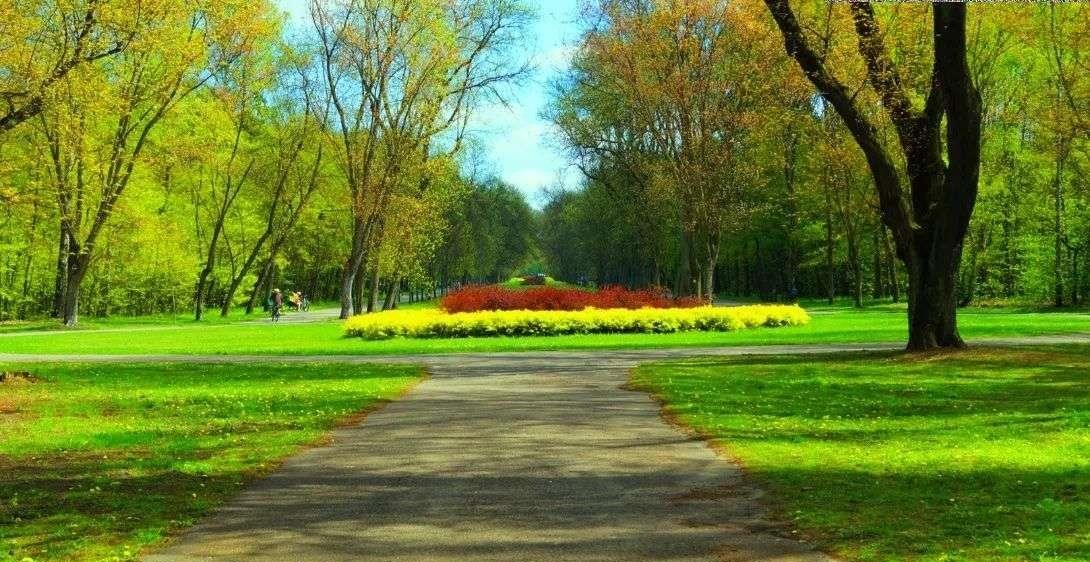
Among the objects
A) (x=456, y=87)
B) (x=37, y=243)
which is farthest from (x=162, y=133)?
(x=456, y=87)

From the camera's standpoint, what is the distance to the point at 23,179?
153 ft

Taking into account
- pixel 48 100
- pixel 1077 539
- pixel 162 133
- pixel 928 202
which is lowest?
pixel 1077 539

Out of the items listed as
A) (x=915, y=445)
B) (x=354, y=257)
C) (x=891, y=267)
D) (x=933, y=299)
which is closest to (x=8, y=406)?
(x=915, y=445)

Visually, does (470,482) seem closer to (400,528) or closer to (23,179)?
(400,528)

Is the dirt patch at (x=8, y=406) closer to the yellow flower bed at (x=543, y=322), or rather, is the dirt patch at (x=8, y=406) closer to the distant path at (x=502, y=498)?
the distant path at (x=502, y=498)

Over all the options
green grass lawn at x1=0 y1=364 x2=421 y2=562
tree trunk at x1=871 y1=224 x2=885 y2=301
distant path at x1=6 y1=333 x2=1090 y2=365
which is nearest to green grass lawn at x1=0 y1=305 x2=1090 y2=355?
distant path at x1=6 y1=333 x2=1090 y2=365

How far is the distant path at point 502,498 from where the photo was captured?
6.55m

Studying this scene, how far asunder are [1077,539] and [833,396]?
345 inches

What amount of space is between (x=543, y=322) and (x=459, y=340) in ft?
9.16

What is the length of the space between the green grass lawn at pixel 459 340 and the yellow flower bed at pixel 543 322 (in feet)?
2.22

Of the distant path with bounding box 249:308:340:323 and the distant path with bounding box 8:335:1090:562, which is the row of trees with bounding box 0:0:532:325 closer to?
the distant path with bounding box 249:308:340:323

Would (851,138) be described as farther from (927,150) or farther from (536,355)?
(536,355)

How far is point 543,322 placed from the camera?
32.0 metres

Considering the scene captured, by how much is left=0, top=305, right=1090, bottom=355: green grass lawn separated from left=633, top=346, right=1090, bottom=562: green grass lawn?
7.81 metres
